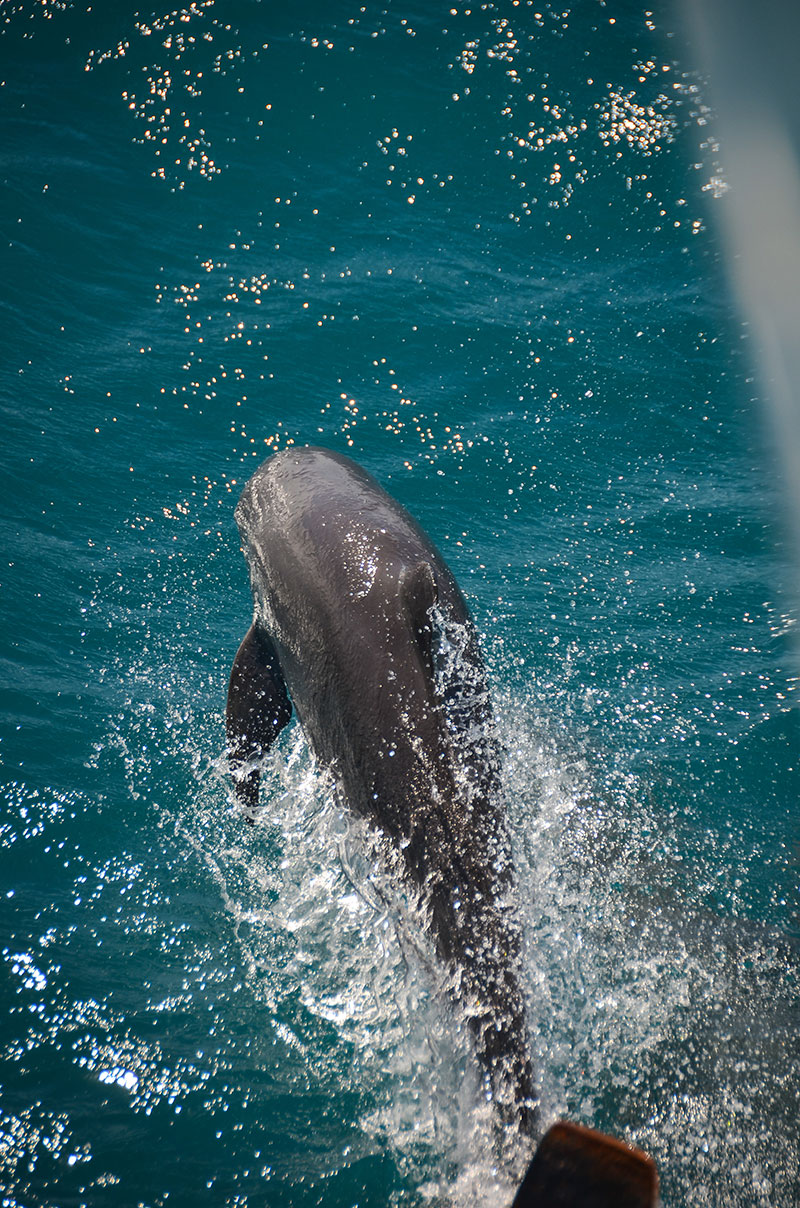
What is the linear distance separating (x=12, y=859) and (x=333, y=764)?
2.52 m

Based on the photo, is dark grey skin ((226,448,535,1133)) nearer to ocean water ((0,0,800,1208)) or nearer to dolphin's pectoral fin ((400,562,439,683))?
dolphin's pectoral fin ((400,562,439,683))

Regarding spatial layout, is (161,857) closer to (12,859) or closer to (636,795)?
(12,859)

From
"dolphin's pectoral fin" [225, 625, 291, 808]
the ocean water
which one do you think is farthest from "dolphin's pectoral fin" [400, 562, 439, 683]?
"dolphin's pectoral fin" [225, 625, 291, 808]

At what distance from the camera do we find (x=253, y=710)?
6.33 meters

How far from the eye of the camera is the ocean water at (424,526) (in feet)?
15.2

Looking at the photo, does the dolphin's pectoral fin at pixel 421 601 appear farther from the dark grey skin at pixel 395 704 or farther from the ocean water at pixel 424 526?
the ocean water at pixel 424 526

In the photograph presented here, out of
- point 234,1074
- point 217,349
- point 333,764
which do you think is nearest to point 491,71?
point 217,349

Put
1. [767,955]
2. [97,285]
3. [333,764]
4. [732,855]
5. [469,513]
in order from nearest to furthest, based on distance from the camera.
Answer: [333,764]
[767,955]
[732,855]
[469,513]
[97,285]

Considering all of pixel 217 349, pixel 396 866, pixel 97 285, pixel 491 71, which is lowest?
pixel 396 866

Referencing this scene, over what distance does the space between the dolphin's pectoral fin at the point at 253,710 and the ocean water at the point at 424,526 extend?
0.83 ft

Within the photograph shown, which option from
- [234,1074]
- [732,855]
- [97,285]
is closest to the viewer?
[234,1074]

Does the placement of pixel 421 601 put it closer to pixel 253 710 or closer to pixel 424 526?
pixel 253 710

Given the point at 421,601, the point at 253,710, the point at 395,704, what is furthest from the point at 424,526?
the point at 395,704

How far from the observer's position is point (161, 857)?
604 cm
